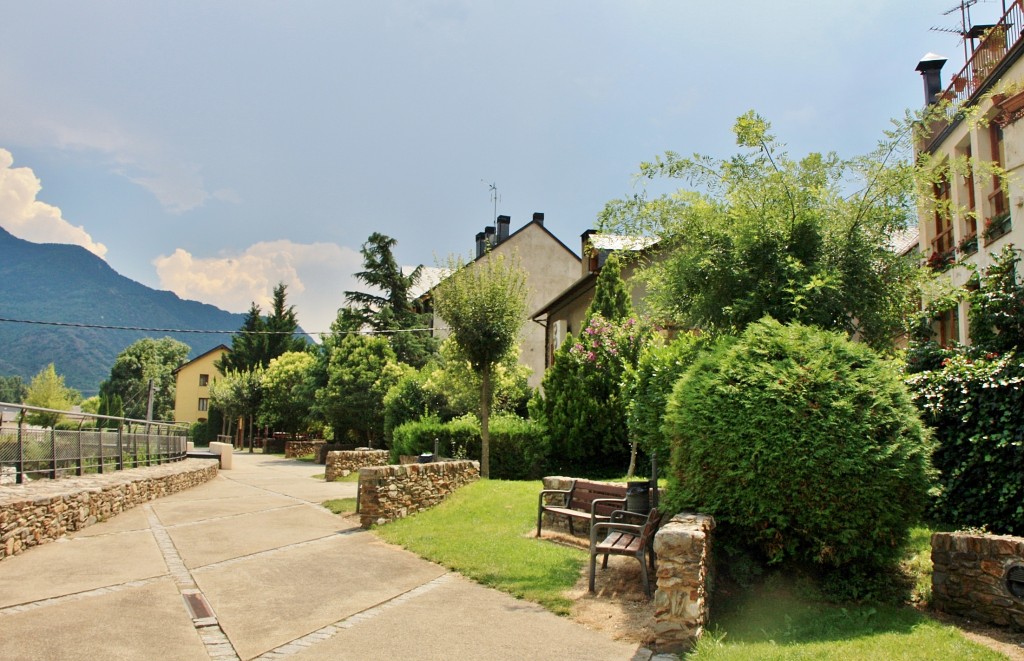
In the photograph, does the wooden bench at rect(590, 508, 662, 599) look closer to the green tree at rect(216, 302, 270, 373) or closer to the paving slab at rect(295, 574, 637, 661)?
the paving slab at rect(295, 574, 637, 661)

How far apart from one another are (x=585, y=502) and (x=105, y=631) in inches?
223

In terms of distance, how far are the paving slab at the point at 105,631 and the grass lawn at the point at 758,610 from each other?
299 cm

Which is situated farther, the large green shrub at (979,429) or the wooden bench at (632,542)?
the large green shrub at (979,429)

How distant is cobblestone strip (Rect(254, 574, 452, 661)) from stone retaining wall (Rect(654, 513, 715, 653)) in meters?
2.56

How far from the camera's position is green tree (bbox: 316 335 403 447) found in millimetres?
31859

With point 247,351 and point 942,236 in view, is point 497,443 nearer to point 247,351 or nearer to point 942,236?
point 942,236

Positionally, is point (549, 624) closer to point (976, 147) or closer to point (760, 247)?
point (760, 247)

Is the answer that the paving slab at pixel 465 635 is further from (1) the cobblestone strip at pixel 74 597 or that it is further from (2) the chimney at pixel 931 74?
(2) the chimney at pixel 931 74

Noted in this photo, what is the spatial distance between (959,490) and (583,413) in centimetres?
967

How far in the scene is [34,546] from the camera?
8805 mm

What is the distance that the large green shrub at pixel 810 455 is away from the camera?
5.67 meters

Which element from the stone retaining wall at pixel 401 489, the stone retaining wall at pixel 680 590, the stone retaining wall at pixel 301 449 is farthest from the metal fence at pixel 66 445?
the stone retaining wall at pixel 301 449

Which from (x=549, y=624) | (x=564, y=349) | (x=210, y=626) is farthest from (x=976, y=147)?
(x=210, y=626)

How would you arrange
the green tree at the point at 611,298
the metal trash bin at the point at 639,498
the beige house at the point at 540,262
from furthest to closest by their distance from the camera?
the beige house at the point at 540,262
the green tree at the point at 611,298
the metal trash bin at the point at 639,498
